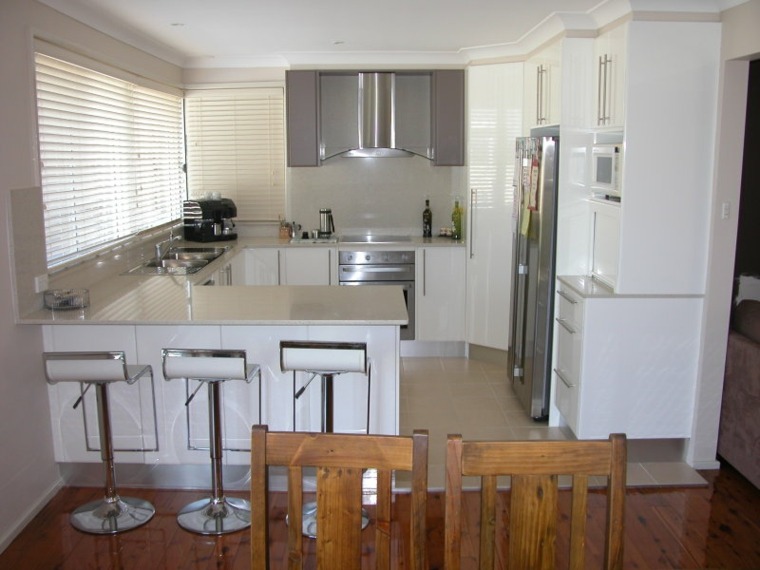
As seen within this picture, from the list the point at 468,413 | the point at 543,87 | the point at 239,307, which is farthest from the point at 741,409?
the point at 239,307

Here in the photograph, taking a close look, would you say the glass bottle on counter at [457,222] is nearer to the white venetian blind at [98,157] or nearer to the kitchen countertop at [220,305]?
the kitchen countertop at [220,305]

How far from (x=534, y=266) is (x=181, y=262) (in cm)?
242

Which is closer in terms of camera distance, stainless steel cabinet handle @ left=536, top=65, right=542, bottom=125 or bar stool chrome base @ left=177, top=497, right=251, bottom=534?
bar stool chrome base @ left=177, top=497, right=251, bottom=534

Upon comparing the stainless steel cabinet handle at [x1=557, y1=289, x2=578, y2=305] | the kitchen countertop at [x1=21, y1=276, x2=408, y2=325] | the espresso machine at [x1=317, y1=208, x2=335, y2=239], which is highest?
the espresso machine at [x1=317, y1=208, x2=335, y2=239]

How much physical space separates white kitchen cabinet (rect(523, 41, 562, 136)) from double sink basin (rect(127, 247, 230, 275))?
241 cm

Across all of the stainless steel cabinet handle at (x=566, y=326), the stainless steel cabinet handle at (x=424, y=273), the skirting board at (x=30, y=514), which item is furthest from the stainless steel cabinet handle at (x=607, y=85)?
the skirting board at (x=30, y=514)

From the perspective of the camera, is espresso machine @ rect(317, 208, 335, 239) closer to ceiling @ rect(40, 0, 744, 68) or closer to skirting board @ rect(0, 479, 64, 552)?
ceiling @ rect(40, 0, 744, 68)

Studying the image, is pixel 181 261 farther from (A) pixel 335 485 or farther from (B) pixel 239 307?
(A) pixel 335 485

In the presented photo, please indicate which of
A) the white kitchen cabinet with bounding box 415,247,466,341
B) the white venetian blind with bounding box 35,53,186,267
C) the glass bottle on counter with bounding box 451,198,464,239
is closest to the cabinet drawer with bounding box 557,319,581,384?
the white kitchen cabinet with bounding box 415,247,466,341

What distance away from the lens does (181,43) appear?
17.5 ft

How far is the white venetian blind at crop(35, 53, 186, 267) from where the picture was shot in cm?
389

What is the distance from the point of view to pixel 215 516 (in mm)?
3461

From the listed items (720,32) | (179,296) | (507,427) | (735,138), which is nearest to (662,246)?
(735,138)

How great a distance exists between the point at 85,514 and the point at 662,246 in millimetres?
3099
